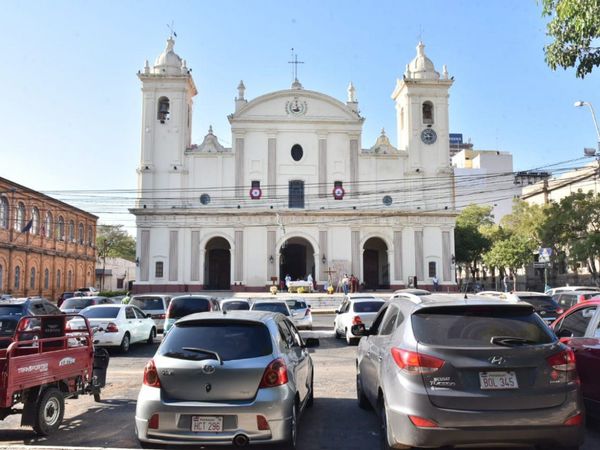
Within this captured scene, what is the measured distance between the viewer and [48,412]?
702 centimetres

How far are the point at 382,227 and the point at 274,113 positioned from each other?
42.4 ft

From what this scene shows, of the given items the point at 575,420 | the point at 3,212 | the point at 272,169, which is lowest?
the point at 575,420

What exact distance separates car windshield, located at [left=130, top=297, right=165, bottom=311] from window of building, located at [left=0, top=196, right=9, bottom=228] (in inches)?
966

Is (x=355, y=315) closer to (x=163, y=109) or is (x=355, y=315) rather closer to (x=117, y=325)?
(x=117, y=325)

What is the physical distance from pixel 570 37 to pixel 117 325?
12.8 metres

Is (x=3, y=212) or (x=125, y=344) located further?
(x=3, y=212)

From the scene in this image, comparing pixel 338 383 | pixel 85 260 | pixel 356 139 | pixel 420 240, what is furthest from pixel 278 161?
pixel 338 383

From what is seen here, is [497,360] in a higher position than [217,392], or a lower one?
higher

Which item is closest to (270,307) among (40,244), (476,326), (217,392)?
A: (217,392)

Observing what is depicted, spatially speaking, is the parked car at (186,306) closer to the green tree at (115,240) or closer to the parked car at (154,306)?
the parked car at (154,306)

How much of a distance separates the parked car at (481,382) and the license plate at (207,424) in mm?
1634

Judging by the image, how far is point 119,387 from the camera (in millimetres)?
10367

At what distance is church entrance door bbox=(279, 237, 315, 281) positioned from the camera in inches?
1866

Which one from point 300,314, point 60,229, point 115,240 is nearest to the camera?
point 300,314
